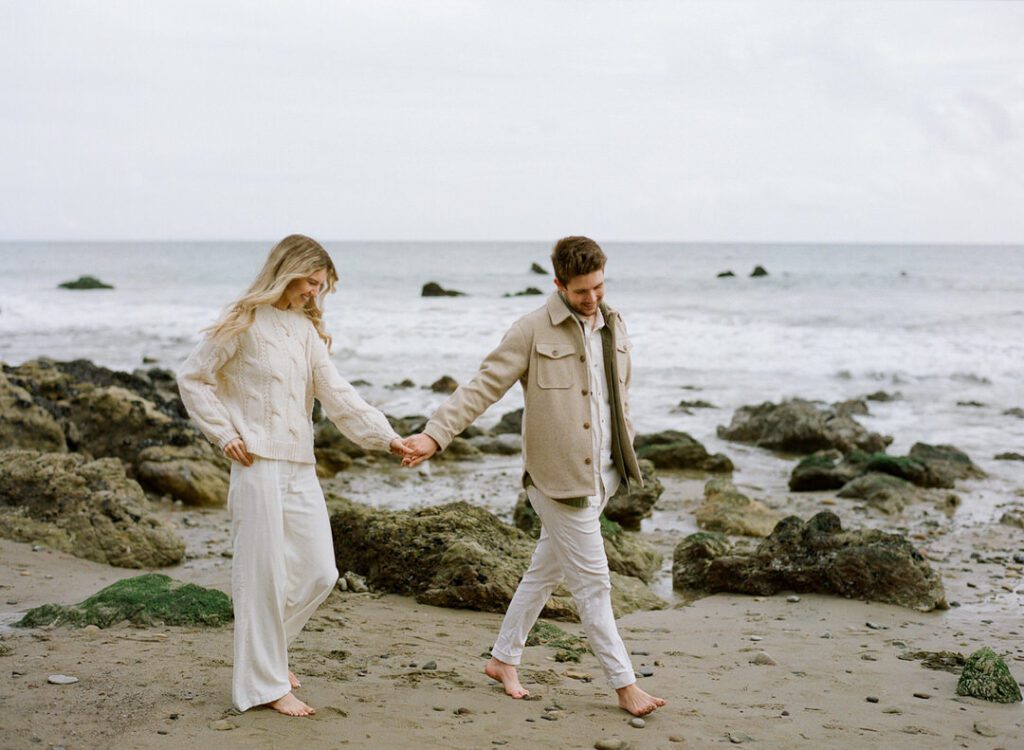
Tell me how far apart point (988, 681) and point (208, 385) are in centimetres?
401

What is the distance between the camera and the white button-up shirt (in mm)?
4836

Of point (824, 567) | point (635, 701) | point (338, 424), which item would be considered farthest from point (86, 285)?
point (635, 701)

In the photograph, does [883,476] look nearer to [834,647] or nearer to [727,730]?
[834,647]

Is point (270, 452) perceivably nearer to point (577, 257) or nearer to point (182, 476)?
point (577, 257)

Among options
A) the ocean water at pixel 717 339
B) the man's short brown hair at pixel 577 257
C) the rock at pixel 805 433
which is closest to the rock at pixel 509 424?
the ocean water at pixel 717 339

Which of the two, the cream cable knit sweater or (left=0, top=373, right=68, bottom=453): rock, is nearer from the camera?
the cream cable knit sweater

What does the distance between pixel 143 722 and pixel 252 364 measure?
1.53 meters

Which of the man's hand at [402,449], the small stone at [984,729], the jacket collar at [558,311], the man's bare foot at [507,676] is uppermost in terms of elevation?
the jacket collar at [558,311]

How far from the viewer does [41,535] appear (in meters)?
7.62

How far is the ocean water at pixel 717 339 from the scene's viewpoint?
693 inches

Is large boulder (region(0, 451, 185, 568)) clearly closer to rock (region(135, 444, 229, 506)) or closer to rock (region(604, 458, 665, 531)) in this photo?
rock (region(135, 444, 229, 506))

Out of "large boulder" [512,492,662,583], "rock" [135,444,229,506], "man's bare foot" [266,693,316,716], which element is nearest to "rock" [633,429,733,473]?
"large boulder" [512,492,662,583]

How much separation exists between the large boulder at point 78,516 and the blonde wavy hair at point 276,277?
371 cm

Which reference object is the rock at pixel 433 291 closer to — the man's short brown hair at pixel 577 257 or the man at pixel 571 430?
the man at pixel 571 430
